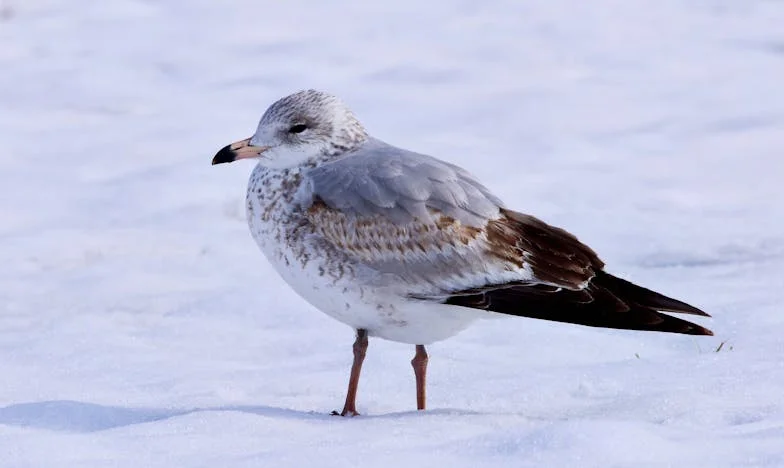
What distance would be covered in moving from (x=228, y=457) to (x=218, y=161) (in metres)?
1.82

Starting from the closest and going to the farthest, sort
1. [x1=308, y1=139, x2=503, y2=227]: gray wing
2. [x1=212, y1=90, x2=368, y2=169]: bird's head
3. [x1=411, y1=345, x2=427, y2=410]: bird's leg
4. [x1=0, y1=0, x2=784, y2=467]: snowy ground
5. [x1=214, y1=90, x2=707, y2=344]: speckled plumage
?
[x1=0, y1=0, x2=784, y2=467]: snowy ground
[x1=214, y1=90, x2=707, y2=344]: speckled plumage
[x1=308, y1=139, x2=503, y2=227]: gray wing
[x1=411, y1=345, x2=427, y2=410]: bird's leg
[x1=212, y1=90, x2=368, y2=169]: bird's head

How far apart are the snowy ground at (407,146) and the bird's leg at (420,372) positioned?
0.57 feet

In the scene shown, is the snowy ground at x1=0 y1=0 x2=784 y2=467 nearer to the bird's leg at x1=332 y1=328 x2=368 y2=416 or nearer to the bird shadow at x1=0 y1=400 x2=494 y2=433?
the bird shadow at x1=0 y1=400 x2=494 y2=433

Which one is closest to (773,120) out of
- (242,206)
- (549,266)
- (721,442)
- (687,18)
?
(687,18)

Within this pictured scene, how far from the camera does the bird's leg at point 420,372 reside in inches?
237

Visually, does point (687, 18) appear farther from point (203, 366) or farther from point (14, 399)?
point (14, 399)

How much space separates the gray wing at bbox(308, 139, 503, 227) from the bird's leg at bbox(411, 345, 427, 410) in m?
0.68

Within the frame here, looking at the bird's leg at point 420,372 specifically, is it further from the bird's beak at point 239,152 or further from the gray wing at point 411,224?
the bird's beak at point 239,152

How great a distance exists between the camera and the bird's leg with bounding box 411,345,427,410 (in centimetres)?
603

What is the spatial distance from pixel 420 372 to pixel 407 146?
5.44 metres

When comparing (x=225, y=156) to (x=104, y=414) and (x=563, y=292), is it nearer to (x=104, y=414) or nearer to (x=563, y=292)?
(x=104, y=414)

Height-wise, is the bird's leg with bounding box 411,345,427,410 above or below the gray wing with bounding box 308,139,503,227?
below

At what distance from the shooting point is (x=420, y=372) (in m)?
6.10

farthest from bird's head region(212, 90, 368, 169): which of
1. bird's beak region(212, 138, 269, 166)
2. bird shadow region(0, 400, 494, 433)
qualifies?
bird shadow region(0, 400, 494, 433)
